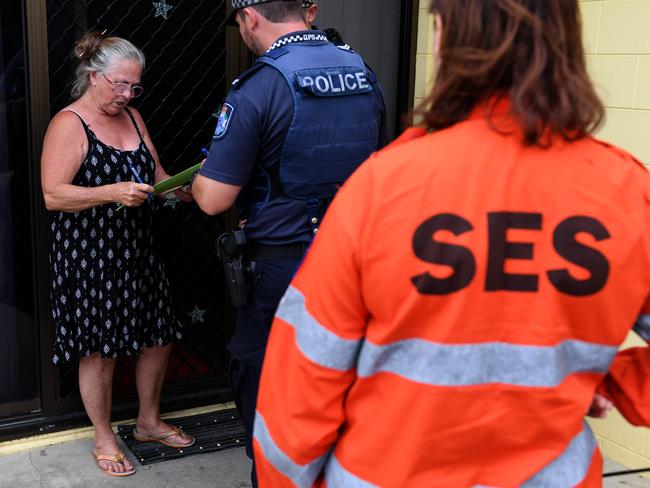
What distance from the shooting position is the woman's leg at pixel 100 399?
3348 mm

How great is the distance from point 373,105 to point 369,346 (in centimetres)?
148

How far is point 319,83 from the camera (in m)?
2.57

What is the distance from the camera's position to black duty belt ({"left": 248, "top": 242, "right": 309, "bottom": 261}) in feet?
8.64

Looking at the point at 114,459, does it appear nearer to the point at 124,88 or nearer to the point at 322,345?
the point at 124,88

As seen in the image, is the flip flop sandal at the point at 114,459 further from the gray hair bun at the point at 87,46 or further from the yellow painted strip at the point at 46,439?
the gray hair bun at the point at 87,46

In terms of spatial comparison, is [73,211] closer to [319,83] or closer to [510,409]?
[319,83]

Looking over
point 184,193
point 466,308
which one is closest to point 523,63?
point 466,308

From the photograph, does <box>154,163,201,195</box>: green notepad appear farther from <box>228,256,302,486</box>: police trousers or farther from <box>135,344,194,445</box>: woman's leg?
<box>135,344,194,445</box>: woman's leg

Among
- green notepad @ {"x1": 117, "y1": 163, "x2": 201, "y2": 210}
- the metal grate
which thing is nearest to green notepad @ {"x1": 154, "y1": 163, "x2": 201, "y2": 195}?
green notepad @ {"x1": 117, "y1": 163, "x2": 201, "y2": 210}

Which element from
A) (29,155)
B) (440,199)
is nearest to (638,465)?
(440,199)

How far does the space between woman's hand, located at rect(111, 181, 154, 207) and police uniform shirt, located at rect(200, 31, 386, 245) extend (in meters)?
0.58

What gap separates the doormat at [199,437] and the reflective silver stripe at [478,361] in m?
2.37

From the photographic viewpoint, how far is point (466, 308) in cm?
135

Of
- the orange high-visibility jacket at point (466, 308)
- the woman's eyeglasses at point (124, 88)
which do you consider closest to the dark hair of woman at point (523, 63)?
the orange high-visibility jacket at point (466, 308)
